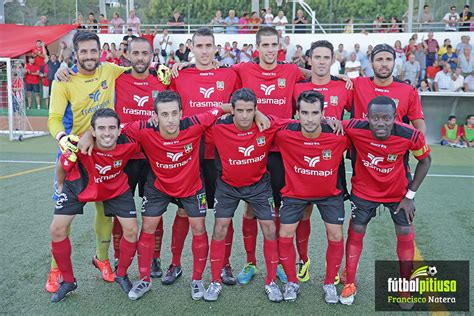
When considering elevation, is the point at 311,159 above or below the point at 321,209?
above

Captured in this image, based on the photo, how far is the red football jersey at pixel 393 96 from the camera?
13.7 ft

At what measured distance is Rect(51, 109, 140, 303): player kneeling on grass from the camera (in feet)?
12.1

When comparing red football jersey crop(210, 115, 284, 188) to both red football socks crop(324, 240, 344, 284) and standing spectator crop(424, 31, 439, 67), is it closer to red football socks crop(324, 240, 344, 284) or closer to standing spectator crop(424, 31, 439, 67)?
red football socks crop(324, 240, 344, 284)

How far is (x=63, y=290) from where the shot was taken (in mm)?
3820

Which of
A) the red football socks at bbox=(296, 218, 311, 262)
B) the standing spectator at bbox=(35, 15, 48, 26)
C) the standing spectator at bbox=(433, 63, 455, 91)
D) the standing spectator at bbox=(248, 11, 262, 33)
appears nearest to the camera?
the red football socks at bbox=(296, 218, 311, 262)

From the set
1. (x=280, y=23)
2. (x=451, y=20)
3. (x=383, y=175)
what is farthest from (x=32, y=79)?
(x=451, y=20)

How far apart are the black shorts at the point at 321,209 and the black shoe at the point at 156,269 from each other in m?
1.34

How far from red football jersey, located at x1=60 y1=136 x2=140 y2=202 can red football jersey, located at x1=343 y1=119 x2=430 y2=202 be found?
1.91m

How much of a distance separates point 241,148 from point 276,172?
1.69 feet

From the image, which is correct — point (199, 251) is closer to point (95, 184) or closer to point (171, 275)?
point (171, 275)

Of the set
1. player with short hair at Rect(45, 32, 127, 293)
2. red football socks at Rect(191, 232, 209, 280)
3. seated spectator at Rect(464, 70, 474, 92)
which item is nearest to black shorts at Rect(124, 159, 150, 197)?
player with short hair at Rect(45, 32, 127, 293)

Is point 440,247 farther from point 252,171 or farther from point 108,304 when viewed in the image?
point 108,304

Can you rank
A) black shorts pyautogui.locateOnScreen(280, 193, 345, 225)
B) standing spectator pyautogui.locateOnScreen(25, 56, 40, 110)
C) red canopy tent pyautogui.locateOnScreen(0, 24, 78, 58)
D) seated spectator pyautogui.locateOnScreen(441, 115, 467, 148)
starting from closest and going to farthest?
black shorts pyautogui.locateOnScreen(280, 193, 345, 225), seated spectator pyautogui.locateOnScreen(441, 115, 467, 148), standing spectator pyautogui.locateOnScreen(25, 56, 40, 110), red canopy tent pyautogui.locateOnScreen(0, 24, 78, 58)

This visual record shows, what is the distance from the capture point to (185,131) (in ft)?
12.8
